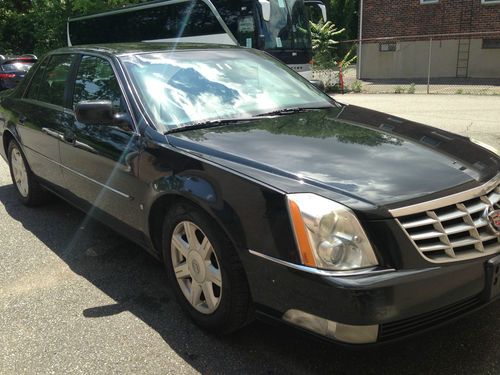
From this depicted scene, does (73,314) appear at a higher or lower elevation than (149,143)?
lower

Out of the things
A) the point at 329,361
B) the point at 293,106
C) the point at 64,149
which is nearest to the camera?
the point at 329,361

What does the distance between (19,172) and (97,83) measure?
2106mm

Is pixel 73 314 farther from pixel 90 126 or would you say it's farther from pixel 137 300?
pixel 90 126

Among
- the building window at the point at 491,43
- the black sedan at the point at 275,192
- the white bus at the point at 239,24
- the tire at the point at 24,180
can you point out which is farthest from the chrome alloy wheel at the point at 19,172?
the building window at the point at 491,43

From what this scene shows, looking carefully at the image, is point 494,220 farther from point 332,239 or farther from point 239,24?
point 239,24

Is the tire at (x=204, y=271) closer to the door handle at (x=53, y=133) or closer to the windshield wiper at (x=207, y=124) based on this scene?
the windshield wiper at (x=207, y=124)

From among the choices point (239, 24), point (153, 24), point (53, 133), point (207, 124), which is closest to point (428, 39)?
point (239, 24)

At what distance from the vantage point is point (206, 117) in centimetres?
329

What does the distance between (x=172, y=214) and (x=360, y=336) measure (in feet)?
4.24

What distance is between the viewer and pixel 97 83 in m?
3.87

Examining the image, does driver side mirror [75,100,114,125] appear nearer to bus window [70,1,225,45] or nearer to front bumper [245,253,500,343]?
front bumper [245,253,500,343]

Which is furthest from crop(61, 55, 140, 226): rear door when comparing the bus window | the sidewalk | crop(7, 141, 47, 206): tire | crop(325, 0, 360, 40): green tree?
crop(325, 0, 360, 40): green tree

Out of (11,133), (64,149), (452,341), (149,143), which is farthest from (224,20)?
(452,341)

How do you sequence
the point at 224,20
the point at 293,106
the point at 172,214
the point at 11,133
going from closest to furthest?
the point at 172,214
the point at 293,106
the point at 11,133
the point at 224,20
